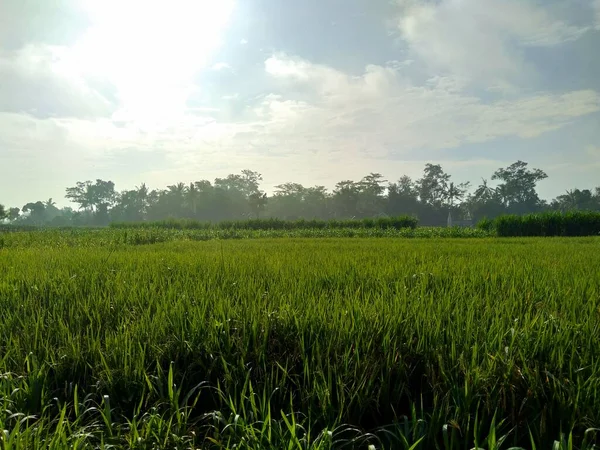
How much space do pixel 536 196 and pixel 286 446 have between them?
6877cm

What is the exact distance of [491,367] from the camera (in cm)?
144

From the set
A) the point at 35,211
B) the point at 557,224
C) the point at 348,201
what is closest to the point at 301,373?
the point at 557,224

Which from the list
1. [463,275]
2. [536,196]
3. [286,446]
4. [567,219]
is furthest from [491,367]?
[536,196]

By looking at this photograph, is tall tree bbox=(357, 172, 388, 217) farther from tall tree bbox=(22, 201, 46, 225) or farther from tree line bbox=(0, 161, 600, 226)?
tall tree bbox=(22, 201, 46, 225)

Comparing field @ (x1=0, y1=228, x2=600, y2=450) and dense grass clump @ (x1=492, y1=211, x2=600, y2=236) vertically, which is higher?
dense grass clump @ (x1=492, y1=211, x2=600, y2=236)

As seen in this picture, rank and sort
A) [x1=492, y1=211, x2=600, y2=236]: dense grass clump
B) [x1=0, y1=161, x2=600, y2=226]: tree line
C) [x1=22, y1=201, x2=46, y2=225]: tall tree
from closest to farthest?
1. [x1=492, y1=211, x2=600, y2=236]: dense grass clump
2. [x1=0, y1=161, x2=600, y2=226]: tree line
3. [x1=22, y1=201, x2=46, y2=225]: tall tree

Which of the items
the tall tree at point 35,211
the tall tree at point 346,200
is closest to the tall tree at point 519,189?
the tall tree at point 346,200

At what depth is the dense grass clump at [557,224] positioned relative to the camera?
18.5m

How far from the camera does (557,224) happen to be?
18781mm

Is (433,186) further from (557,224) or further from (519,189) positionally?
(557,224)

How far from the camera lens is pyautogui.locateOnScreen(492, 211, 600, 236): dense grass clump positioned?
1850 centimetres

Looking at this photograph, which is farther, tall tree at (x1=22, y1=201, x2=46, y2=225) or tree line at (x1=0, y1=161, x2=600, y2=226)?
tall tree at (x1=22, y1=201, x2=46, y2=225)

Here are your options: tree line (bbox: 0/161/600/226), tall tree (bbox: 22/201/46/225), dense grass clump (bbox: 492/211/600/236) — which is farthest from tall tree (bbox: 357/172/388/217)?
tall tree (bbox: 22/201/46/225)

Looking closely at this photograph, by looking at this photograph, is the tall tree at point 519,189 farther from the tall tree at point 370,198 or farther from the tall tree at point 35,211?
the tall tree at point 35,211
